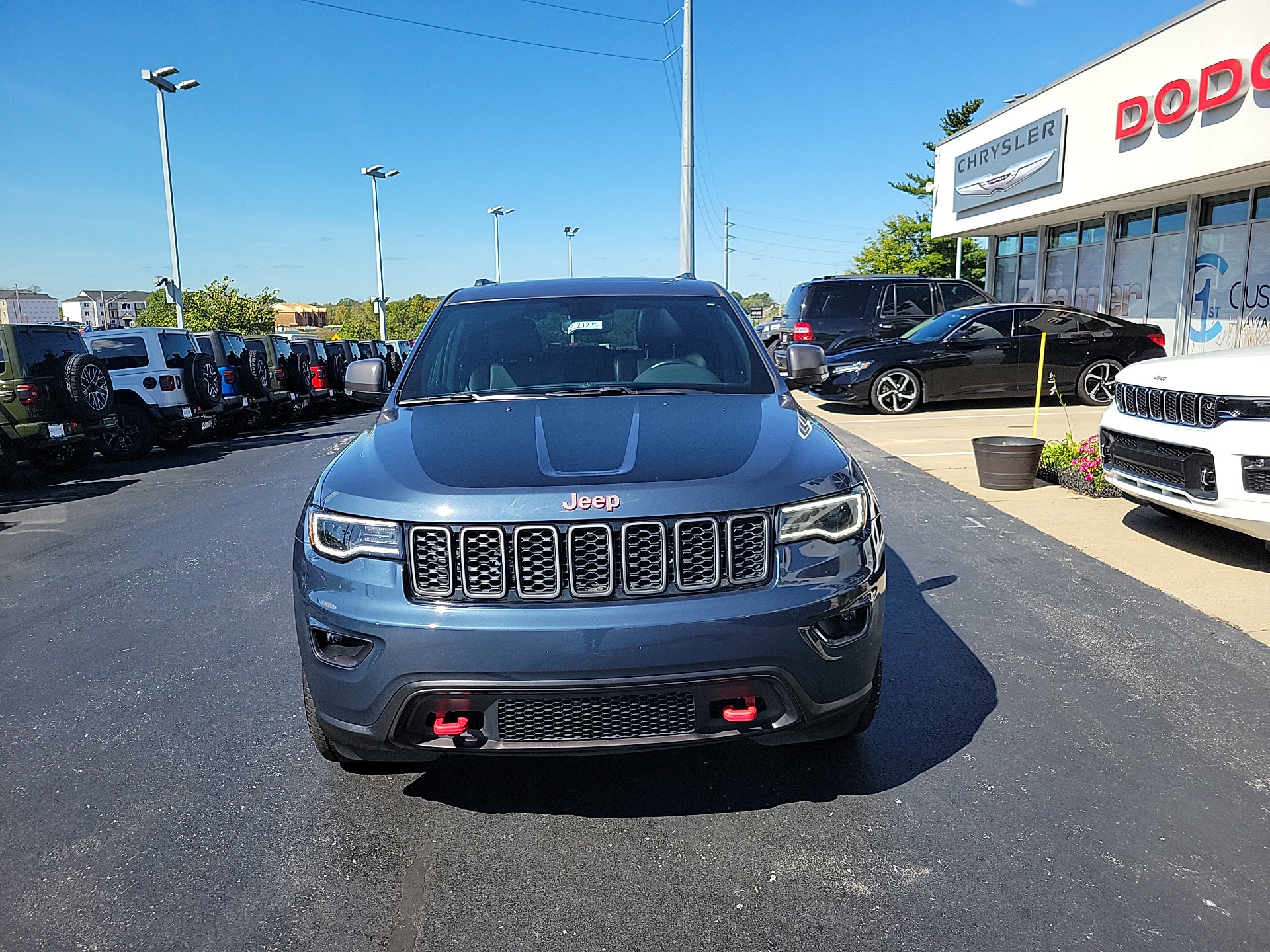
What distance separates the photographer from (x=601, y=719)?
250cm

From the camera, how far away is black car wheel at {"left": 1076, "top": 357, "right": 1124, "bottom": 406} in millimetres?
14625

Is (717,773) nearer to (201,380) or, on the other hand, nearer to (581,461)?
(581,461)

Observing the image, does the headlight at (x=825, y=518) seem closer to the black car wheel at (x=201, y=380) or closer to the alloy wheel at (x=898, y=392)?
the alloy wheel at (x=898, y=392)

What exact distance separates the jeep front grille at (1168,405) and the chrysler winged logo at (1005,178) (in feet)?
49.1

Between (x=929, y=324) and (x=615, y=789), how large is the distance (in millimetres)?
13258

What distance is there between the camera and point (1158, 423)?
571cm

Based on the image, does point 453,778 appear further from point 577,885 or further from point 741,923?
point 741,923

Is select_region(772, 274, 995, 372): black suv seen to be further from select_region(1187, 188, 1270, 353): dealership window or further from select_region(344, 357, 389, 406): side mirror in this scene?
select_region(344, 357, 389, 406): side mirror

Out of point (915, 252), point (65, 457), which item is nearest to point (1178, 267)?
point (65, 457)

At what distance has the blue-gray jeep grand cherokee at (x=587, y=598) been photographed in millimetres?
2430

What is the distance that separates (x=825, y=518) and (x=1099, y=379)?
14.1m

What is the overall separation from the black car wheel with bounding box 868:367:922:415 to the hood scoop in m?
11.8

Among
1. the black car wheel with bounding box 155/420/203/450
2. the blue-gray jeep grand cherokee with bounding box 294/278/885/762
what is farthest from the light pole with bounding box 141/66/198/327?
→ the blue-gray jeep grand cherokee with bounding box 294/278/885/762

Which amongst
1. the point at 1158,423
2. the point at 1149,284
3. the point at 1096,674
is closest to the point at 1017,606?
the point at 1096,674
